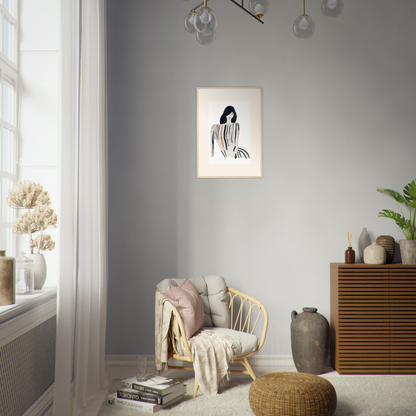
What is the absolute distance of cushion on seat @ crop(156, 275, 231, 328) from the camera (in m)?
3.27

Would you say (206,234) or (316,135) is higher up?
(316,135)

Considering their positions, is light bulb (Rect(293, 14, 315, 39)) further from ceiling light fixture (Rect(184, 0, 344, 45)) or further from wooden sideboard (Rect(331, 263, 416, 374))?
wooden sideboard (Rect(331, 263, 416, 374))

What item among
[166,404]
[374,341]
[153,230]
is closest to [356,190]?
[374,341]

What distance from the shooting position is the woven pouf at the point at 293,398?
2.22 metres

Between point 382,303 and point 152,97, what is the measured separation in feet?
8.70

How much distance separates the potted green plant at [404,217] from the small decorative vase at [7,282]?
2.96 meters

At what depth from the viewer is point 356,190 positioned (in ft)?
11.9

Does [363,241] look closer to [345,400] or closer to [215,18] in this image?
[345,400]

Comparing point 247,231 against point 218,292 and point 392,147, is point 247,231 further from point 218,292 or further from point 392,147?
point 392,147

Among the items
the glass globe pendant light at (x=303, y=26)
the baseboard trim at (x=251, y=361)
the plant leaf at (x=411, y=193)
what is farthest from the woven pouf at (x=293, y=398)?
the glass globe pendant light at (x=303, y=26)

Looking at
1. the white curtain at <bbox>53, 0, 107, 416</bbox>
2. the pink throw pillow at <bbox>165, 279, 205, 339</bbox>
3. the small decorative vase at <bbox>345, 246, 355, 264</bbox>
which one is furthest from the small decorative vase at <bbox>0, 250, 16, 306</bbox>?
the small decorative vase at <bbox>345, 246, 355, 264</bbox>

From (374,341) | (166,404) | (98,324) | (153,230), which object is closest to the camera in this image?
(166,404)

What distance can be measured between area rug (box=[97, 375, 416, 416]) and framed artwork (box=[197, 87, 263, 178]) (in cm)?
176

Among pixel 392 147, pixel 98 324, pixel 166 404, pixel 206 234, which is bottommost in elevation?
pixel 166 404
